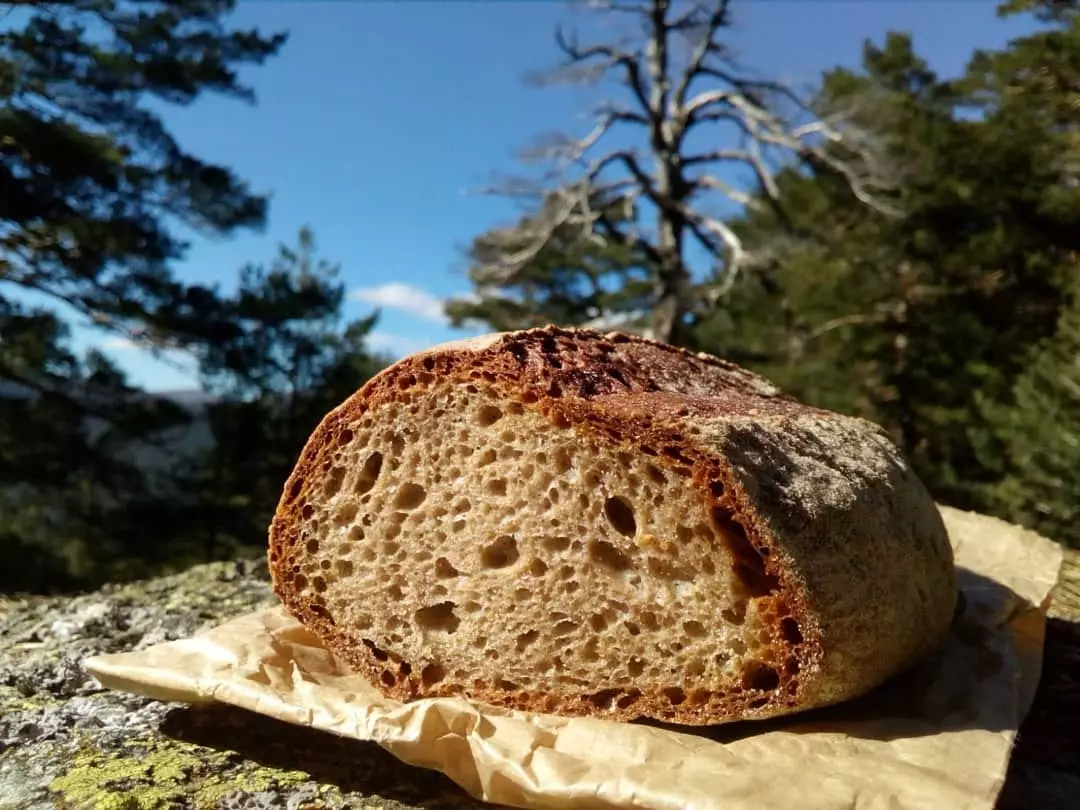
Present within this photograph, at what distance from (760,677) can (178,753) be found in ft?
3.77

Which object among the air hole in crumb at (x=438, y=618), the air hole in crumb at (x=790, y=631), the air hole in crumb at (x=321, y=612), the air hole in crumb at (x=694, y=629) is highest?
the air hole in crumb at (x=790, y=631)

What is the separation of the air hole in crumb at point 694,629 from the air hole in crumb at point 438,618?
0.55 m

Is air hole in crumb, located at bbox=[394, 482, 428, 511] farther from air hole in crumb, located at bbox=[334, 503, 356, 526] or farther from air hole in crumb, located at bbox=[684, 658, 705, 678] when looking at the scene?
air hole in crumb, located at bbox=[684, 658, 705, 678]

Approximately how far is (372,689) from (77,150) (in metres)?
7.81

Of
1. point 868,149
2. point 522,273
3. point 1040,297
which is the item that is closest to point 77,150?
point 522,273

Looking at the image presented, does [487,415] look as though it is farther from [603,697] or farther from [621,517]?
[603,697]

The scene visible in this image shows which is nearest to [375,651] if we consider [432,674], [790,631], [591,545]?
[432,674]

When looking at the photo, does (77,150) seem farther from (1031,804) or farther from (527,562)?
(1031,804)

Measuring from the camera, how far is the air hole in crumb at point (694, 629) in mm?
1690

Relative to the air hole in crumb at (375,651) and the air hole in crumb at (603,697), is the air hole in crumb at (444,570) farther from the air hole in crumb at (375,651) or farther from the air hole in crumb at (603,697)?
the air hole in crumb at (603,697)

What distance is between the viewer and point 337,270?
12031 mm

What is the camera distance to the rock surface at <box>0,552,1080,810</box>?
146cm

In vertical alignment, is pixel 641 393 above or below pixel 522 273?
below

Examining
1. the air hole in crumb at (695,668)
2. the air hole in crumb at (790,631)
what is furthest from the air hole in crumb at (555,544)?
the air hole in crumb at (790,631)
